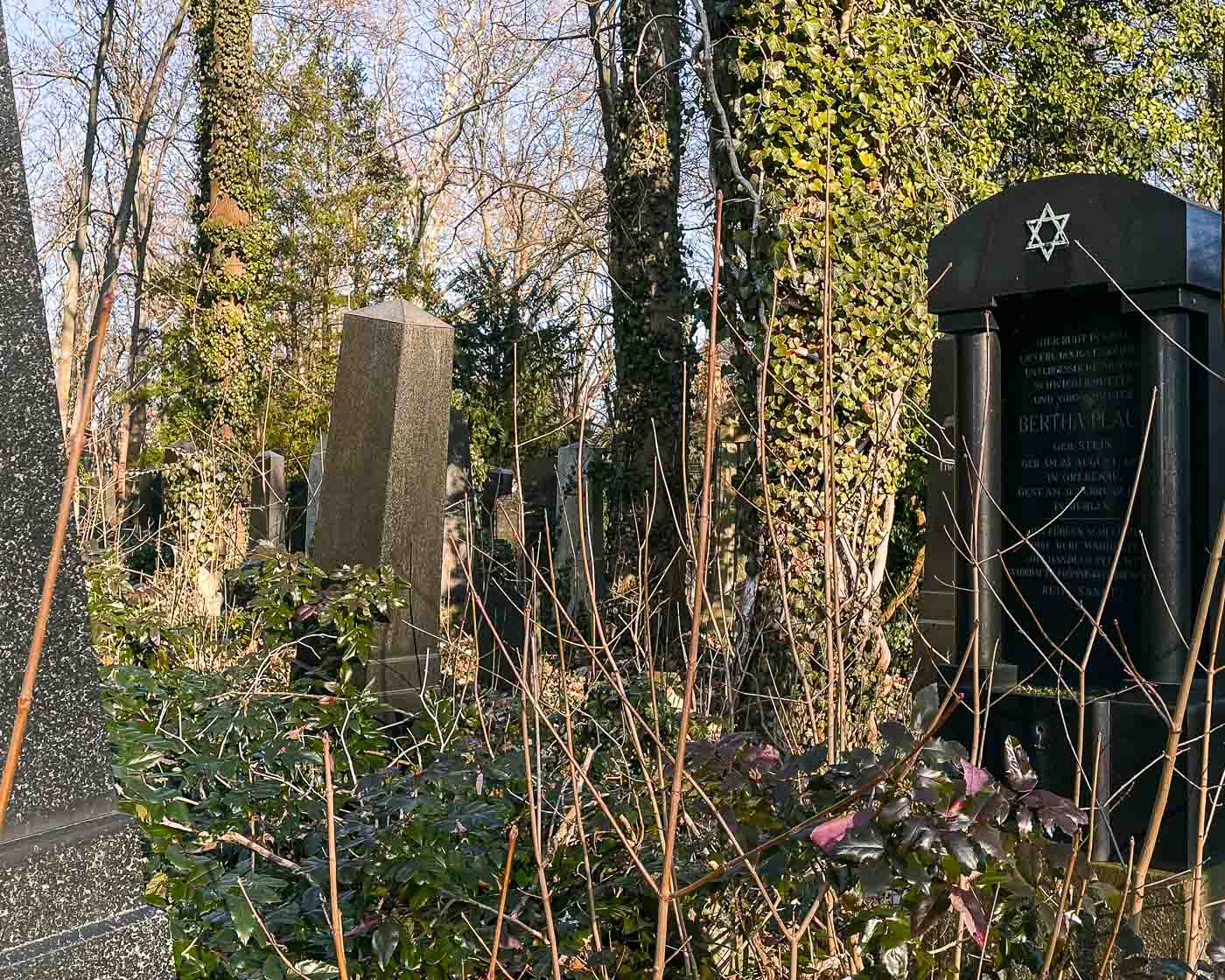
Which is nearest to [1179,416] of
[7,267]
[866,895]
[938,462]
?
[938,462]

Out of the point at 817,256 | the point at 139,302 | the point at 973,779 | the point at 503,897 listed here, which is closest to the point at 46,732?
the point at 503,897

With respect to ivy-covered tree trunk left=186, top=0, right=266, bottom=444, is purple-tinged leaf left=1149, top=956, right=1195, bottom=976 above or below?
below

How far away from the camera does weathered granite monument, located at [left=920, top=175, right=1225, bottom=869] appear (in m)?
4.16

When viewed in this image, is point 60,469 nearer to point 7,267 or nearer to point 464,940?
point 7,267

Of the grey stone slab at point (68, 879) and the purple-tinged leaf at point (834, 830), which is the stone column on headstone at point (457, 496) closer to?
the grey stone slab at point (68, 879)

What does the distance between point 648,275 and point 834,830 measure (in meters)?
8.82

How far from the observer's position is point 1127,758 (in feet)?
13.6

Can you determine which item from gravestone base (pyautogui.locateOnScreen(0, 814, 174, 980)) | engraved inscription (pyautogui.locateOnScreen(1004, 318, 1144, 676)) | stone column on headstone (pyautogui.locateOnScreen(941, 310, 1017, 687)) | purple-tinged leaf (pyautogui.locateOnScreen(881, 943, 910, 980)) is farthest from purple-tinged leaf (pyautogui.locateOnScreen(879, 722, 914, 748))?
stone column on headstone (pyautogui.locateOnScreen(941, 310, 1017, 687))

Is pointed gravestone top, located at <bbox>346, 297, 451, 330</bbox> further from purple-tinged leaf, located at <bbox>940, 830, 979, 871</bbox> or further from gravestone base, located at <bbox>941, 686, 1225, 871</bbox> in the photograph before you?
purple-tinged leaf, located at <bbox>940, 830, 979, 871</bbox>

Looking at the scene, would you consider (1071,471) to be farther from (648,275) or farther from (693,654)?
(648,275)

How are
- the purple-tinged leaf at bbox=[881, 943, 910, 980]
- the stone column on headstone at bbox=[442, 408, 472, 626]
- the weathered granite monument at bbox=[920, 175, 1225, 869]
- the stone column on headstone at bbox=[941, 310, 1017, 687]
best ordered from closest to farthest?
1. the purple-tinged leaf at bbox=[881, 943, 910, 980]
2. the weathered granite monument at bbox=[920, 175, 1225, 869]
3. the stone column on headstone at bbox=[941, 310, 1017, 687]
4. the stone column on headstone at bbox=[442, 408, 472, 626]

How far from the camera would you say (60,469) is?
1829 millimetres

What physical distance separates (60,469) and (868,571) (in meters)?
4.87

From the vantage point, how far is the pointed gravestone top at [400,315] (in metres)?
6.51
